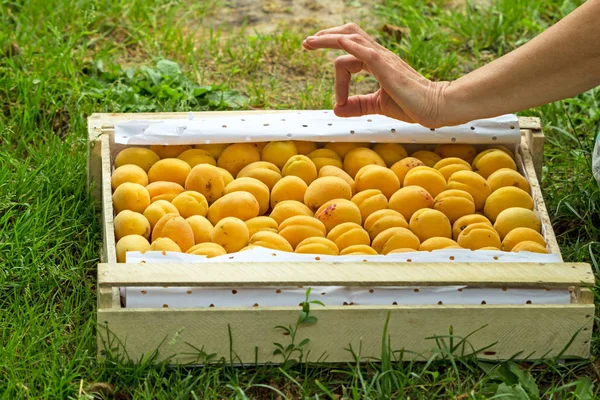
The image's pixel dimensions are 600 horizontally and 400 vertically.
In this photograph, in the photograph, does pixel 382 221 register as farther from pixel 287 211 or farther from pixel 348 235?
pixel 287 211

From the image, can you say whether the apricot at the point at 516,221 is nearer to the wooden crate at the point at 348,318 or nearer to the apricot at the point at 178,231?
the wooden crate at the point at 348,318

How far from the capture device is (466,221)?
101 inches

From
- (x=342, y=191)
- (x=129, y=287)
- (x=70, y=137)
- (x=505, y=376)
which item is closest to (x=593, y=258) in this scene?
(x=505, y=376)

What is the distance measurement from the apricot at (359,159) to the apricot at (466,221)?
0.34m

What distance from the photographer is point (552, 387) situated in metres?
2.21

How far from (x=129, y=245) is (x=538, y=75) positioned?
1.14m

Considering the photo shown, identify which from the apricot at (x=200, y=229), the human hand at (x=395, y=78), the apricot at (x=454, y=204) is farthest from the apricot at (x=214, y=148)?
the apricot at (x=454, y=204)

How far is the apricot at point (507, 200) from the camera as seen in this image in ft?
8.64

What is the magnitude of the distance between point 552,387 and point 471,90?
30.7 inches

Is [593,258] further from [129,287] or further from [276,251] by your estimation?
[129,287]

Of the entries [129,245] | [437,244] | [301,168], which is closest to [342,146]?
[301,168]

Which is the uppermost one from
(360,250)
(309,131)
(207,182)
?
(309,131)

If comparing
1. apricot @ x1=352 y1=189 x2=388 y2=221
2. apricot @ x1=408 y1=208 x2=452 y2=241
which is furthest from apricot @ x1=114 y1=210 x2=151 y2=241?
apricot @ x1=408 y1=208 x2=452 y2=241

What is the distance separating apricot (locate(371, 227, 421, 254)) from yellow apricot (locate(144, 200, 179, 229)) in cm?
57
